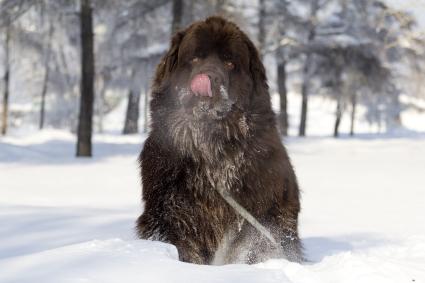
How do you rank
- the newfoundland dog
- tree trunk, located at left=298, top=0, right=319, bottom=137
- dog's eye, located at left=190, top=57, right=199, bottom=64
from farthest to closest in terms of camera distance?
1. tree trunk, located at left=298, top=0, right=319, bottom=137
2. dog's eye, located at left=190, top=57, right=199, bottom=64
3. the newfoundland dog

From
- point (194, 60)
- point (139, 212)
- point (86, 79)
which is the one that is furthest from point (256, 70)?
point (86, 79)

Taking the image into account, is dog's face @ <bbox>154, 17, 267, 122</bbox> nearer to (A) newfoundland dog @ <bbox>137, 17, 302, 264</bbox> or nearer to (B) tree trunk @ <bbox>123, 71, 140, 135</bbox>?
(A) newfoundland dog @ <bbox>137, 17, 302, 264</bbox>

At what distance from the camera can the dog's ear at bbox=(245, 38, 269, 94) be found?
3741 mm

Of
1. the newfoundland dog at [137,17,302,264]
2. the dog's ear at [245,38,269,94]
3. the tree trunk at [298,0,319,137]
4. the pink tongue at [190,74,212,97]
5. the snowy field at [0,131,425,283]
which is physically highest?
the tree trunk at [298,0,319,137]

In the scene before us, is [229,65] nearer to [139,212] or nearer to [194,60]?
[194,60]

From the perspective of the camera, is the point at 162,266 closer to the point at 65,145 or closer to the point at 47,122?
the point at 65,145

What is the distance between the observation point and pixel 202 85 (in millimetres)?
3322

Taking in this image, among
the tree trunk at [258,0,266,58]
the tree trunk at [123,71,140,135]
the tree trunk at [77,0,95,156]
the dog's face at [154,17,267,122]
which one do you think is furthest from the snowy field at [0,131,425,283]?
the tree trunk at [123,71,140,135]

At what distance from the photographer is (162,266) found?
7.42ft

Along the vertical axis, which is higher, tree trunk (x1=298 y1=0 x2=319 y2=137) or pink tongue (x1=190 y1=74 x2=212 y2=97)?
tree trunk (x1=298 y1=0 x2=319 y2=137)

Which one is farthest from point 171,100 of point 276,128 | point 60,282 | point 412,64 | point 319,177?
Result: point 412,64

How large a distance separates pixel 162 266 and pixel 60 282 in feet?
1.53

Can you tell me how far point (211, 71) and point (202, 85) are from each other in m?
0.11

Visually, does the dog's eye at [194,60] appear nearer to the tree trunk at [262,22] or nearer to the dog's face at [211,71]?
the dog's face at [211,71]
